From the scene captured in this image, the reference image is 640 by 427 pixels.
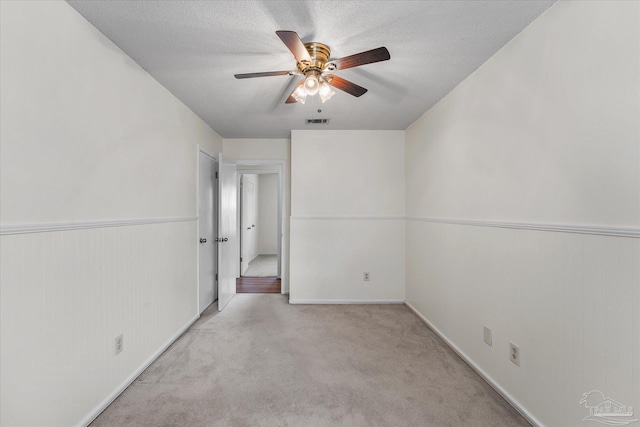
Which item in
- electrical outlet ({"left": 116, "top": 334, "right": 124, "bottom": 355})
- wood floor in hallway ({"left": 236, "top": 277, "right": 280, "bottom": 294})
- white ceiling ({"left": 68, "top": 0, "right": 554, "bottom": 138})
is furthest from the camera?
wood floor in hallway ({"left": 236, "top": 277, "right": 280, "bottom": 294})

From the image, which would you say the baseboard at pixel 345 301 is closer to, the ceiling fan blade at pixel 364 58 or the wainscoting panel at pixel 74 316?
the wainscoting panel at pixel 74 316

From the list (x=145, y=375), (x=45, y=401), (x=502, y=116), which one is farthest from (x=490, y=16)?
(x=145, y=375)

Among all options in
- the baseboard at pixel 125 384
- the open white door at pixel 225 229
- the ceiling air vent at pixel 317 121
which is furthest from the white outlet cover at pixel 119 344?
the ceiling air vent at pixel 317 121

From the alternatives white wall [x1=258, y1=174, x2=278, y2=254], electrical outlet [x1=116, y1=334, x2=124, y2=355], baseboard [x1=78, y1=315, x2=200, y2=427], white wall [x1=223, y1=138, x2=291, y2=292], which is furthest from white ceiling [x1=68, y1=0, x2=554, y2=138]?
white wall [x1=258, y1=174, x2=278, y2=254]

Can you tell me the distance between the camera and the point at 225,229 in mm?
3846

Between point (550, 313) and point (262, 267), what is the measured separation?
544cm

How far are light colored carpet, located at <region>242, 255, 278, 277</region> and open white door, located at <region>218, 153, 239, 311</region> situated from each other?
147 cm

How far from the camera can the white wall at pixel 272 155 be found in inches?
168

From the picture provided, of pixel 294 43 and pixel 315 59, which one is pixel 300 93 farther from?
pixel 294 43

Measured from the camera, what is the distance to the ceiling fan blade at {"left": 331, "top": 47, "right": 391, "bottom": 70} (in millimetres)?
1582

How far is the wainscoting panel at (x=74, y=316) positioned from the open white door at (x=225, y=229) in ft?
3.70

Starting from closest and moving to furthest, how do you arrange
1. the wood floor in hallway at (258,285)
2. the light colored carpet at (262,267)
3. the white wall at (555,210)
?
1. the white wall at (555,210)
2. the wood floor in hallway at (258,285)
3. the light colored carpet at (262,267)

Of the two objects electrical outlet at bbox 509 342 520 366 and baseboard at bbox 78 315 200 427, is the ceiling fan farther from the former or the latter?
baseboard at bbox 78 315 200 427

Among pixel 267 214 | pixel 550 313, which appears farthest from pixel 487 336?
pixel 267 214
